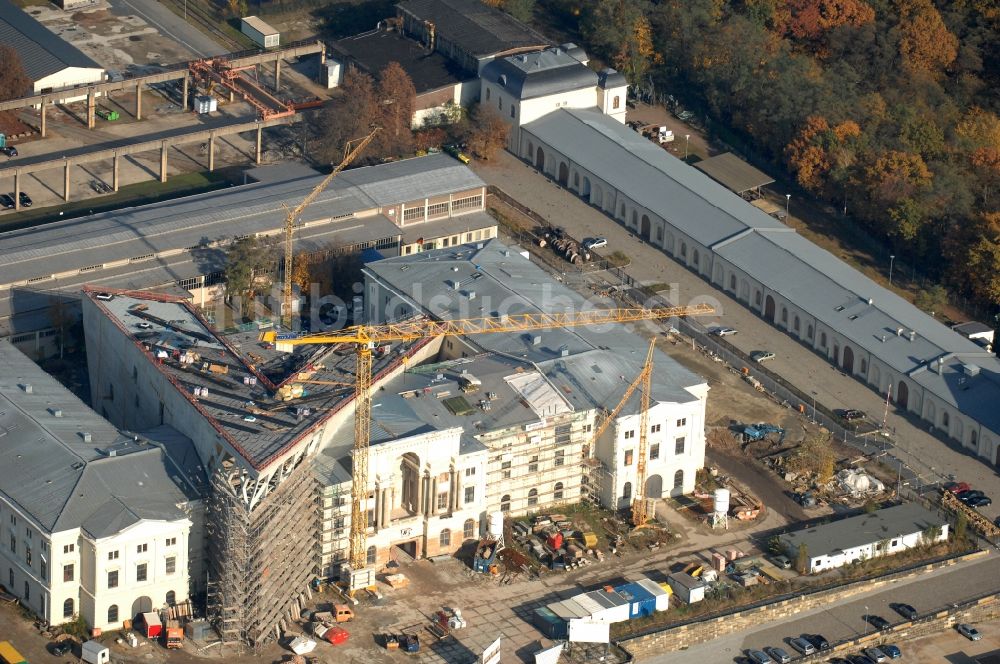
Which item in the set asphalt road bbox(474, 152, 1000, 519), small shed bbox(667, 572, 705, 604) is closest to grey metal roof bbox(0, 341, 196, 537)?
small shed bbox(667, 572, 705, 604)

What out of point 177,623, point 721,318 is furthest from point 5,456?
point 721,318

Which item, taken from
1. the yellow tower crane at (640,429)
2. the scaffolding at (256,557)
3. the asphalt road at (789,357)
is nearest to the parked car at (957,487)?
the asphalt road at (789,357)

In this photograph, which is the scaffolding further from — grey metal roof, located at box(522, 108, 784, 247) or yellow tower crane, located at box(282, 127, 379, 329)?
grey metal roof, located at box(522, 108, 784, 247)

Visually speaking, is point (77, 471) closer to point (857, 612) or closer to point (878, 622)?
point (857, 612)

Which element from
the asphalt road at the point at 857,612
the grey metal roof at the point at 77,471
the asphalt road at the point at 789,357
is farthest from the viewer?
the asphalt road at the point at 789,357

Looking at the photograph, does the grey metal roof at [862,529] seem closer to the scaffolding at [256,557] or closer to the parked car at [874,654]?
the parked car at [874,654]
